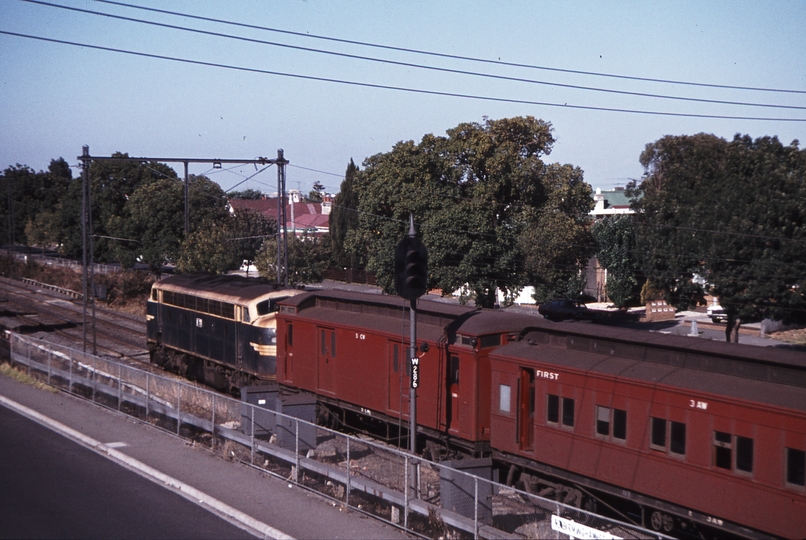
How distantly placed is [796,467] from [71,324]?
39817 millimetres

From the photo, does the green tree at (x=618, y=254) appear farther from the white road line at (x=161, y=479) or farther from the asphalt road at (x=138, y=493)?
the asphalt road at (x=138, y=493)

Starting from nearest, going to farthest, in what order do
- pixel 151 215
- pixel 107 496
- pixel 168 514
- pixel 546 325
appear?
pixel 168 514, pixel 107 496, pixel 546 325, pixel 151 215

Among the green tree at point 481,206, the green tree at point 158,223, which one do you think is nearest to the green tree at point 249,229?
the green tree at point 158,223

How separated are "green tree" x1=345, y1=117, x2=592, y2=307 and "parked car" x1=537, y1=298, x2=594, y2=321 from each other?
23.8 ft

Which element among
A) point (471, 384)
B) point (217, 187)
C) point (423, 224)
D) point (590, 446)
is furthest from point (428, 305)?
point (217, 187)

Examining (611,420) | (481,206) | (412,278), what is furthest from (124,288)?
(611,420)

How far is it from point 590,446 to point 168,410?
29.7ft

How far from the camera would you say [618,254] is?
47.5 meters

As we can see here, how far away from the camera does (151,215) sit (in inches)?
2195

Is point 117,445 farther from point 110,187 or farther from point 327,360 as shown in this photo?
point 110,187

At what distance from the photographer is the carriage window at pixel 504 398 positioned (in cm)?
1363

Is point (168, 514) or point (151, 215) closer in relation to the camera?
point (168, 514)

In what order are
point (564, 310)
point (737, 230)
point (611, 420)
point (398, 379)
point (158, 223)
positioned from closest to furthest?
1. point (611, 420)
2. point (398, 379)
3. point (737, 230)
4. point (564, 310)
5. point (158, 223)

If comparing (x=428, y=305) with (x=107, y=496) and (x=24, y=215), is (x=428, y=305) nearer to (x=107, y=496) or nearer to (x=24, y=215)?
(x=107, y=496)
